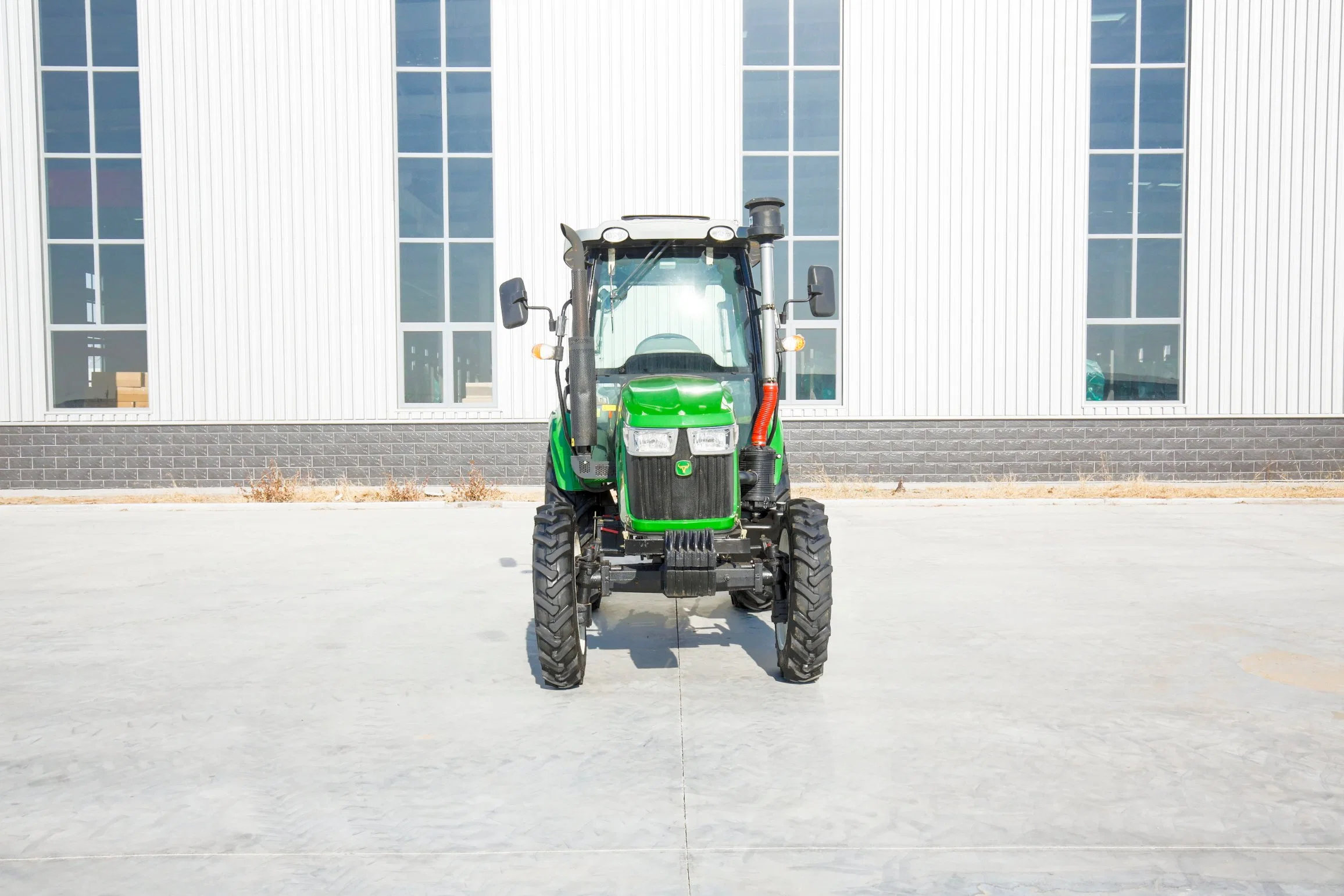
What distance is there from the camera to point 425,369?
1680cm

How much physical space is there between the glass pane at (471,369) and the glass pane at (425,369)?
0.25 m

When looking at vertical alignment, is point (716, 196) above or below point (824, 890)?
above

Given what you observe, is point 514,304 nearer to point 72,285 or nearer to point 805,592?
point 805,592

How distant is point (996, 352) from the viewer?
16594mm

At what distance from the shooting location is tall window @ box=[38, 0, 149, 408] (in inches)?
650

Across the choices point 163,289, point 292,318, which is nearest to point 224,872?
point 292,318

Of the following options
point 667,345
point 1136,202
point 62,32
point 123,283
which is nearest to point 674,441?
point 667,345

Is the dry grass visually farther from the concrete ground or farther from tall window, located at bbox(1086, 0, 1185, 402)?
tall window, located at bbox(1086, 0, 1185, 402)

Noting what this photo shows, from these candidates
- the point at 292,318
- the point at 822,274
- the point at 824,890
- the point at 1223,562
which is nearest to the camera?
the point at 824,890

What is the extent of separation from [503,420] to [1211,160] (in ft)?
42.3

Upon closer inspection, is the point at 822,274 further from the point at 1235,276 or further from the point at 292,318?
A: the point at 1235,276

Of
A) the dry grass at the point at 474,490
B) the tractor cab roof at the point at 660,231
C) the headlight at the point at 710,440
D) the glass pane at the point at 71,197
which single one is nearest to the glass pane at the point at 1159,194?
the dry grass at the point at 474,490

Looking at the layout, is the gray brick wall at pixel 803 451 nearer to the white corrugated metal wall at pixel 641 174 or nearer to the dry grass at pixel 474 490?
the dry grass at pixel 474 490

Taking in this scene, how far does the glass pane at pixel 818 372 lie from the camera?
55.4ft
